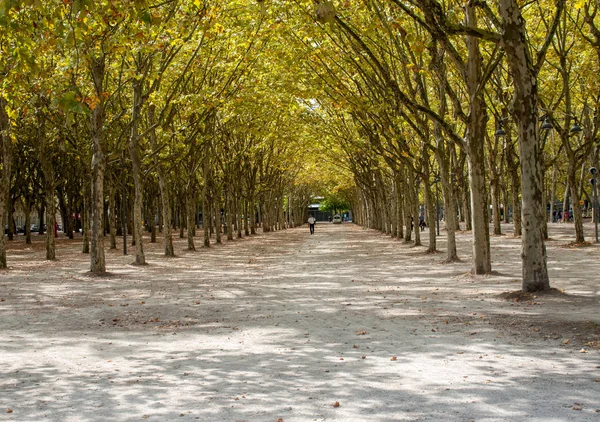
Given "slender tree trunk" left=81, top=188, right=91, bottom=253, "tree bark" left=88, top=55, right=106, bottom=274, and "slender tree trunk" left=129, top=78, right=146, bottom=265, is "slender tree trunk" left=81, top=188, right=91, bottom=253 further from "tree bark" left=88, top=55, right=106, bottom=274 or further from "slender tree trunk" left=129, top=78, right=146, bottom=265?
"tree bark" left=88, top=55, right=106, bottom=274

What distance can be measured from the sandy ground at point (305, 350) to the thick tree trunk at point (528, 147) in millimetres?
642

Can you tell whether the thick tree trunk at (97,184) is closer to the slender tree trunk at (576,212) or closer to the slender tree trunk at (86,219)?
the slender tree trunk at (86,219)

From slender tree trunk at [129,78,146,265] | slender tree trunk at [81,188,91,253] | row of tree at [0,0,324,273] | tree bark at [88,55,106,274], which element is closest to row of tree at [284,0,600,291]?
row of tree at [0,0,324,273]

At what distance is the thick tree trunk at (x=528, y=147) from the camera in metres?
11.8

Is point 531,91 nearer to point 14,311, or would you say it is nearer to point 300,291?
point 300,291

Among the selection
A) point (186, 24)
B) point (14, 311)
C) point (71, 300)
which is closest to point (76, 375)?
point (14, 311)

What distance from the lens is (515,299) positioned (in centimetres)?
1221

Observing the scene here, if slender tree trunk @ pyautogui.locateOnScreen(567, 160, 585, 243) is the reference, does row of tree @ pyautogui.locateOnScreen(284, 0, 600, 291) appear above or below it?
above

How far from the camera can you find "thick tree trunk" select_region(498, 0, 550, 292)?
11766 millimetres

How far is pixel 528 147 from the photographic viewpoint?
12125 millimetres

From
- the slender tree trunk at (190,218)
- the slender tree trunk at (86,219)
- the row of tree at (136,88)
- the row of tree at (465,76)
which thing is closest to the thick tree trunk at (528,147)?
the row of tree at (465,76)

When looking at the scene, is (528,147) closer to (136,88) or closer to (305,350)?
(305,350)

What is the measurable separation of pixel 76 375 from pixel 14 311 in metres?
6.11

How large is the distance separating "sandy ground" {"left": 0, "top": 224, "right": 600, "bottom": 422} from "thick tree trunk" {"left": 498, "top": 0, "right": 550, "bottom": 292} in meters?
0.64
